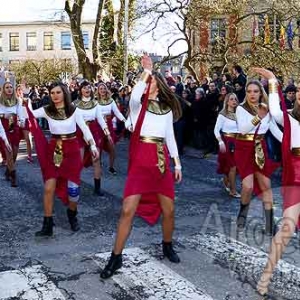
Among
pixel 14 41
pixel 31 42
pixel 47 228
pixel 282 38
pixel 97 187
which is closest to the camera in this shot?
pixel 47 228

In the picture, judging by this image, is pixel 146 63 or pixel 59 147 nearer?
pixel 146 63

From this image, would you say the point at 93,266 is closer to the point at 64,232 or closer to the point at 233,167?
the point at 64,232

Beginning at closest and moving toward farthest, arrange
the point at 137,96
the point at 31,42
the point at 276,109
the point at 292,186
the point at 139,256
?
the point at 292,186
the point at 276,109
the point at 137,96
the point at 139,256
the point at 31,42

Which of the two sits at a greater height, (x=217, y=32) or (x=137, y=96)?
(x=217, y=32)

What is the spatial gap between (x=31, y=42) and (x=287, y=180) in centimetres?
7279

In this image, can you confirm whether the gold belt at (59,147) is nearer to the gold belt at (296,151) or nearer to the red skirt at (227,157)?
the gold belt at (296,151)

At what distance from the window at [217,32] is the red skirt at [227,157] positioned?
1413 cm

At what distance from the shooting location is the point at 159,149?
15.8ft

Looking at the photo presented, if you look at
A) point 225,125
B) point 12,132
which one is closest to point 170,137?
point 225,125

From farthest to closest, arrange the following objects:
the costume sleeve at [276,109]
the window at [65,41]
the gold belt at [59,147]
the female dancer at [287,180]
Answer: the window at [65,41], the gold belt at [59,147], the costume sleeve at [276,109], the female dancer at [287,180]

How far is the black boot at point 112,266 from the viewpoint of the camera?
4477 millimetres

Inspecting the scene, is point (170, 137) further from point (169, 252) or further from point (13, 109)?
point (13, 109)

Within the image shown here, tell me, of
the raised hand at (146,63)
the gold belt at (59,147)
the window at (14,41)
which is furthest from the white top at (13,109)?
the window at (14,41)

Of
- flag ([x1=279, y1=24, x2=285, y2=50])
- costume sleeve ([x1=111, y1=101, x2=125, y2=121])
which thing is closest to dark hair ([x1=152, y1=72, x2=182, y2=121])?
costume sleeve ([x1=111, y1=101, x2=125, y2=121])
